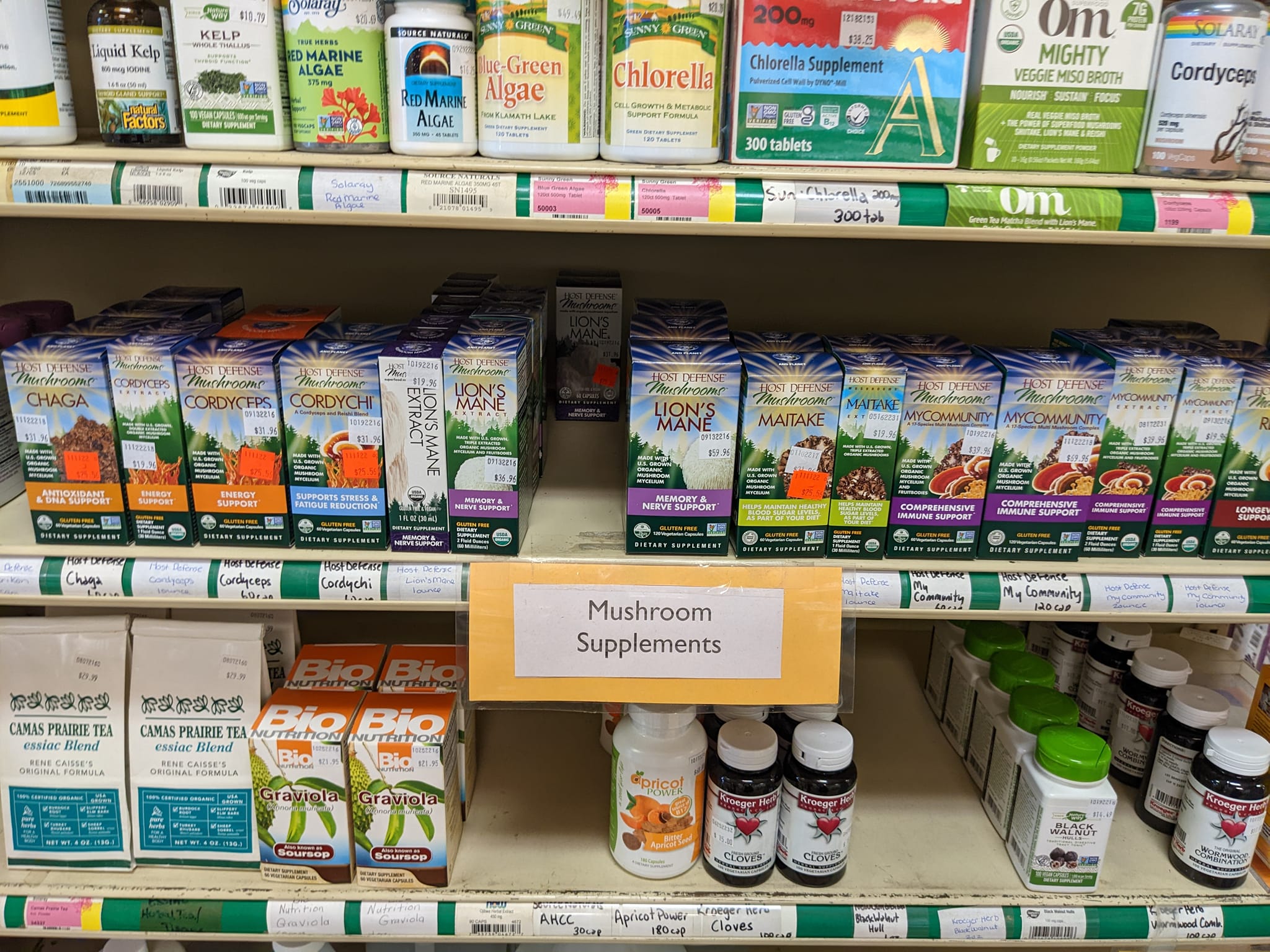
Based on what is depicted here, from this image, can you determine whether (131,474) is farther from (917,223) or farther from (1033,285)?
(1033,285)

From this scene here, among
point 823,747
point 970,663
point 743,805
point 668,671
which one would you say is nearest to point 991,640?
point 970,663

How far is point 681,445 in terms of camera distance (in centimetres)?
113

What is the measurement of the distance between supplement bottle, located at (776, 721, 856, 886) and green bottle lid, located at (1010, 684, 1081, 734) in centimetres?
28

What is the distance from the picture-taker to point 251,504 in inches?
45.6

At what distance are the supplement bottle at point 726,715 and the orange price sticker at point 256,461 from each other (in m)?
0.71

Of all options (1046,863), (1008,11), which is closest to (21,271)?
(1008,11)

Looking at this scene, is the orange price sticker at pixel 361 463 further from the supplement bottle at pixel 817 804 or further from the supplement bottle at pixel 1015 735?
the supplement bottle at pixel 1015 735

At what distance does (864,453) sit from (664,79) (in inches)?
19.7

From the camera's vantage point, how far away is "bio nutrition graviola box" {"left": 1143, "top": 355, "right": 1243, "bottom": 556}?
3.77 feet

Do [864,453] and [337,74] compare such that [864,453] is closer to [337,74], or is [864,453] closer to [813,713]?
[813,713]

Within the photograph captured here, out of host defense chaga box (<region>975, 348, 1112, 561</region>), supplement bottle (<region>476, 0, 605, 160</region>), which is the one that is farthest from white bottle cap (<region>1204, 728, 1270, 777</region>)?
supplement bottle (<region>476, 0, 605, 160</region>)

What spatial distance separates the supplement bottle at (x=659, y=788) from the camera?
1.27 m

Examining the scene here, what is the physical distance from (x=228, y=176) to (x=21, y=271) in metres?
0.74

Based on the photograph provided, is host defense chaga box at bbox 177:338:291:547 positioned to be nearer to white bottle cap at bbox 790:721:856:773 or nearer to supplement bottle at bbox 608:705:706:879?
supplement bottle at bbox 608:705:706:879
